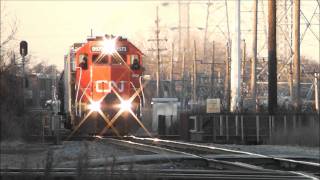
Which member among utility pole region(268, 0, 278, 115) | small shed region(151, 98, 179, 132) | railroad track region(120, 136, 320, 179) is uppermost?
Result: utility pole region(268, 0, 278, 115)

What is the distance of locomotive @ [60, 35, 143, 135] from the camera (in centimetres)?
2570

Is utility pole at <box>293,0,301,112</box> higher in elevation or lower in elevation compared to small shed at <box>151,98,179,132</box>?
higher

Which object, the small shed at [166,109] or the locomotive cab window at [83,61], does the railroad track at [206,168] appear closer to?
the locomotive cab window at [83,61]

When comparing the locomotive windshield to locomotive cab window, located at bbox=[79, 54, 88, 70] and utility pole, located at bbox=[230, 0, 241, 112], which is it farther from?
utility pole, located at bbox=[230, 0, 241, 112]

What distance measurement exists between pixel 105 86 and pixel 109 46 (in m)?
1.67

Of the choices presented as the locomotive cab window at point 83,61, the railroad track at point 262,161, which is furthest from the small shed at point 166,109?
the railroad track at point 262,161

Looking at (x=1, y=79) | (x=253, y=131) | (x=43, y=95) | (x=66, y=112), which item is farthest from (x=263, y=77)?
(x=1, y=79)

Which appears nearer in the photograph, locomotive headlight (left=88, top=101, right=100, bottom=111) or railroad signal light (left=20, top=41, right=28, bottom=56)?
locomotive headlight (left=88, top=101, right=100, bottom=111)

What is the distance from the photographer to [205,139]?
31.3m

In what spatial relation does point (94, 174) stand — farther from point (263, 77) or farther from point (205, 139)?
point (263, 77)

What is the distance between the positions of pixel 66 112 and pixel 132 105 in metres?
3.77

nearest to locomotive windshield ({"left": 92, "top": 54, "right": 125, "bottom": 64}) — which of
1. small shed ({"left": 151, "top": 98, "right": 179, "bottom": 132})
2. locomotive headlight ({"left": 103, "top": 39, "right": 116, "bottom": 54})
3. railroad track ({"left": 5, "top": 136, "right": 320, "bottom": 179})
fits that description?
locomotive headlight ({"left": 103, "top": 39, "right": 116, "bottom": 54})

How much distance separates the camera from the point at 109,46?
26.1 meters

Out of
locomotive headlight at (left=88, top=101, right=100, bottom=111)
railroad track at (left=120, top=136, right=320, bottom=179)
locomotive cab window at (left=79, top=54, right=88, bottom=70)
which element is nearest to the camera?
railroad track at (left=120, top=136, right=320, bottom=179)
